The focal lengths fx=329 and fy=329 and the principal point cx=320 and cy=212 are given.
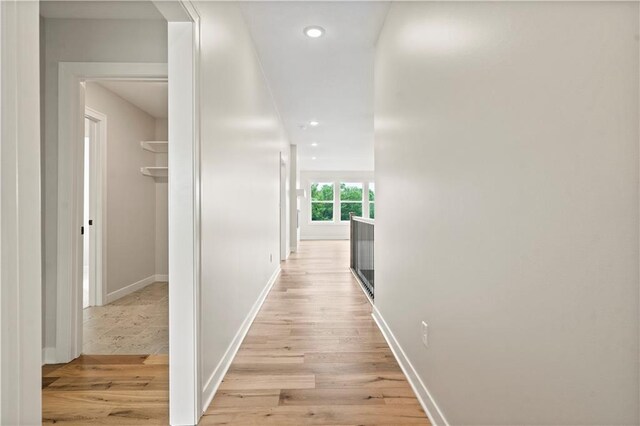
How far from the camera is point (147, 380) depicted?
6.53ft

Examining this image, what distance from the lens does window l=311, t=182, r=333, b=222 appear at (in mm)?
12102

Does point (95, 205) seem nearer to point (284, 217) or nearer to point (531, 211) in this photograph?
point (284, 217)

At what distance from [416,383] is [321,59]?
9.72ft

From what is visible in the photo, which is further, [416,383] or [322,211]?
[322,211]

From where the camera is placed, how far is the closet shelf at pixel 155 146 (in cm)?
445

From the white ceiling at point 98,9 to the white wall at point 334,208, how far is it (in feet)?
31.3

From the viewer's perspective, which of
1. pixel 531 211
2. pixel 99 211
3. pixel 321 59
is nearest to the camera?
pixel 531 211

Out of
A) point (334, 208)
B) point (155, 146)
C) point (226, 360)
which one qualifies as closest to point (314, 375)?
point (226, 360)

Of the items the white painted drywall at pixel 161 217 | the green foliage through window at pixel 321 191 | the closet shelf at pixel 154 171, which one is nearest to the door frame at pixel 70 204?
the closet shelf at pixel 154 171

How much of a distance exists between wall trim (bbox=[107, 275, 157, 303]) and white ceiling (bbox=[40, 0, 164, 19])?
9.17 ft

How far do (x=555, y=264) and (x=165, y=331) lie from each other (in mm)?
2942

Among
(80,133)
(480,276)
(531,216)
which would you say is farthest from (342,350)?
(80,133)

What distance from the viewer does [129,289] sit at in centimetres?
417

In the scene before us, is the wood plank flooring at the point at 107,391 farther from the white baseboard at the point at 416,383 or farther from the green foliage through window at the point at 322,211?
the green foliage through window at the point at 322,211
